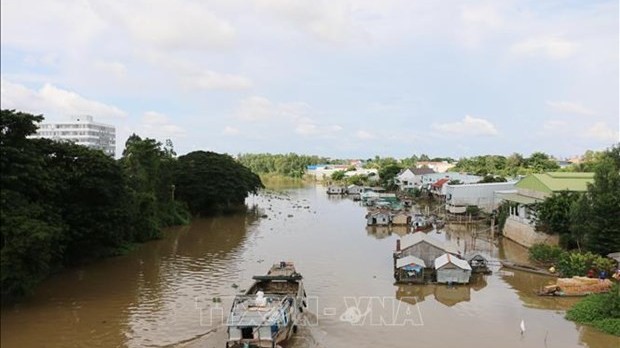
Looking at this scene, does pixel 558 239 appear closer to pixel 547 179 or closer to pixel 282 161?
pixel 547 179

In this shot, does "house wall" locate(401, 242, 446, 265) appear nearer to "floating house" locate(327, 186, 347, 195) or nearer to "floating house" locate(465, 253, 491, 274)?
"floating house" locate(465, 253, 491, 274)

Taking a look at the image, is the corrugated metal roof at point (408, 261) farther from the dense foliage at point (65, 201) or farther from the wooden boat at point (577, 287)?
the dense foliage at point (65, 201)

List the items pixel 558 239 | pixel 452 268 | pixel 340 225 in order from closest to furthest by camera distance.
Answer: pixel 452 268, pixel 558 239, pixel 340 225

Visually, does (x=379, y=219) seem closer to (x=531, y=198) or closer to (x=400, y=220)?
(x=400, y=220)

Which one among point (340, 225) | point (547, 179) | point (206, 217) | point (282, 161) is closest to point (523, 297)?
point (547, 179)

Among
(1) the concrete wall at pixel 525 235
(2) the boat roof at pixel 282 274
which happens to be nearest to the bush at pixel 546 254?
(1) the concrete wall at pixel 525 235

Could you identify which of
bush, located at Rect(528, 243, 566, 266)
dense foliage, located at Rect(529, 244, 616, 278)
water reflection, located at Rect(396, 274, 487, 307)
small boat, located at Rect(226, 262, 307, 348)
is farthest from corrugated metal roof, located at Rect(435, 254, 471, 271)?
small boat, located at Rect(226, 262, 307, 348)
